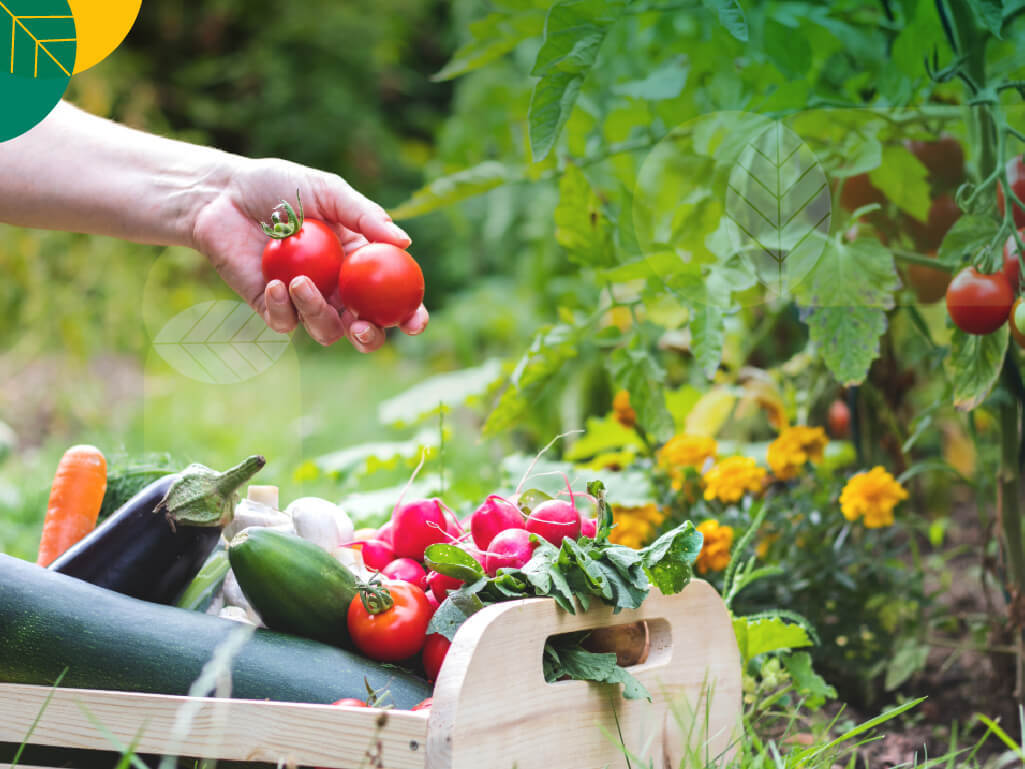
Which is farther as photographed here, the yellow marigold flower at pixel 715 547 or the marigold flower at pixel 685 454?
the marigold flower at pixel 685 454

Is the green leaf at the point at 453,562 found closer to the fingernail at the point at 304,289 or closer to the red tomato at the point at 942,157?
the fingernail at the point at 304,289

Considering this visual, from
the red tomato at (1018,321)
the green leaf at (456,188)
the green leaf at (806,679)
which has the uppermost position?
the green leaf at (456,188)

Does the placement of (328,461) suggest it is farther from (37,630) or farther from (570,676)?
(570,676)

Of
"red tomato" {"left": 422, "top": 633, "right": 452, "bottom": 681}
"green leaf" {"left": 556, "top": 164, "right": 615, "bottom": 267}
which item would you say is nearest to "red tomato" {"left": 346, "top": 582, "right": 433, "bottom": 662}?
"red tomato" {"left": 422, "top": 633, "right": 452, "bottom": 681}

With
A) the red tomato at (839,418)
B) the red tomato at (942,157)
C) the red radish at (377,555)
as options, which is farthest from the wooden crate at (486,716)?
the red tomato at (839,418)

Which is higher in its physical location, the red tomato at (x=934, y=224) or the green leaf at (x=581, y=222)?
the green leaf at (x=581, y=222)

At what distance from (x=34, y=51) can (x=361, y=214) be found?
0.70 m

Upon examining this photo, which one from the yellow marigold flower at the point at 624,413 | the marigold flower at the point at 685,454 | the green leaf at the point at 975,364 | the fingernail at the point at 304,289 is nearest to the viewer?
the fingernail at the point at 304,289

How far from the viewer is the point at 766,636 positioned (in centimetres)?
135

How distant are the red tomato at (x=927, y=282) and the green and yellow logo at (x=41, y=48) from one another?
1409 mm

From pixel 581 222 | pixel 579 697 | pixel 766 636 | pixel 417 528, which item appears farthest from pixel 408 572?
pixel 581 222

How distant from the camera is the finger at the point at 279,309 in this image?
3.85 feet

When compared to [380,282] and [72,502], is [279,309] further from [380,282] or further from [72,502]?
[72,502]

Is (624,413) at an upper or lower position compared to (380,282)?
lower
